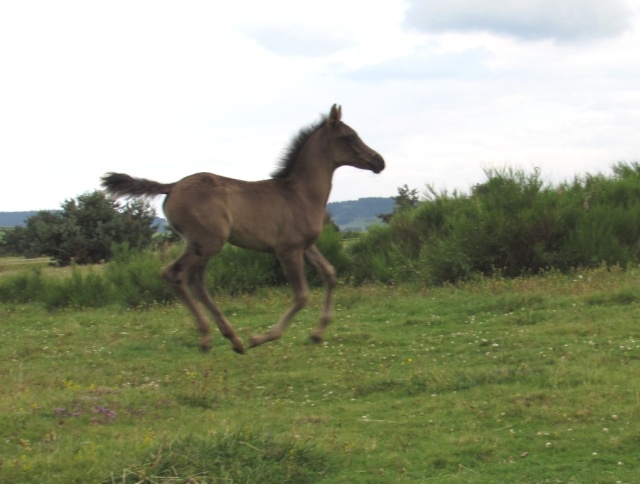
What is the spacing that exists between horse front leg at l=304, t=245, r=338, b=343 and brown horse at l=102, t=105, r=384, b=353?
0.01 m

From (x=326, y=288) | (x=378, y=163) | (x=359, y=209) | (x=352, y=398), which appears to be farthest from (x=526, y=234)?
(x=359, y=209)

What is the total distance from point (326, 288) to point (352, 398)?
2.66m

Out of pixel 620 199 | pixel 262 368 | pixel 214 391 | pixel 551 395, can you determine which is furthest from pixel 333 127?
pixel 620 199

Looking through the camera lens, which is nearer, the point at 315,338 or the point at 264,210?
the point at 264,210

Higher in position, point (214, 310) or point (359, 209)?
point (359, 209)

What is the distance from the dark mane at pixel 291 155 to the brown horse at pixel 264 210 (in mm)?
12

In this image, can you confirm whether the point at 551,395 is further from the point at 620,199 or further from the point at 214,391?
the point at 620,199

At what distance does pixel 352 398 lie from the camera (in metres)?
7.64

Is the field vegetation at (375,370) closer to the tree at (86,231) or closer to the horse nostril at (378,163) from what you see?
the horse nostril at (378,163)

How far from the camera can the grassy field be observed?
5.43m

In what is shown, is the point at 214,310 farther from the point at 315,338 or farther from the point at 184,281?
the point at 315,338

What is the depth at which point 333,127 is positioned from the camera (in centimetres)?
1024

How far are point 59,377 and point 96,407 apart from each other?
1.79 metres

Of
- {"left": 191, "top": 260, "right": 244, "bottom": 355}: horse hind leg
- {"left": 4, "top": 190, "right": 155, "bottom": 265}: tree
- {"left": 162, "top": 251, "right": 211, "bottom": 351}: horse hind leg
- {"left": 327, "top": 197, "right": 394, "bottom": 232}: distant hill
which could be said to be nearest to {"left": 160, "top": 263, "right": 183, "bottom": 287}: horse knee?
{"left": 162, "top": 251, "right": 211, "bottom": 351}: horse hind leg
